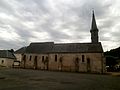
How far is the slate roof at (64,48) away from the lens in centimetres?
4225

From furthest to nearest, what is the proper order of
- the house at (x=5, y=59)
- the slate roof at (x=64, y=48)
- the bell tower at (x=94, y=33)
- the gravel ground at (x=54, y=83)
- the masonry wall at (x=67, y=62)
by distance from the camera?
the house at (x=5, y=59) < the bell tower at (x=94, y=33) < the slate roof at (x=64, y=48) < the masonry wall at (x=67, y=62) < the gravel ground at (x=54, y=83)

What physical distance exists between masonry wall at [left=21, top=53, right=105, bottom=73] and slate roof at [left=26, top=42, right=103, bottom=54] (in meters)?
1.23

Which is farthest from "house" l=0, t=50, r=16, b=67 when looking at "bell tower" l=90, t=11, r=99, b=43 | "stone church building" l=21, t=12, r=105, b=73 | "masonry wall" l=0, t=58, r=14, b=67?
"bell tower" l=90, t=11, r=99, b=43

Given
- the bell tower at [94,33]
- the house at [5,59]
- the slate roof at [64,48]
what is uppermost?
the bell tower at [94,33]

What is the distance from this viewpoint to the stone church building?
40719mm

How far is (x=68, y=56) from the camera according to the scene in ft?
144

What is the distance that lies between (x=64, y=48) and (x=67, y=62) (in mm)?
5145

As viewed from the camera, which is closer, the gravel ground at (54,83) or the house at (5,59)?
the gravel ground at (54,83)

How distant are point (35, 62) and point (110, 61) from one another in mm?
36020

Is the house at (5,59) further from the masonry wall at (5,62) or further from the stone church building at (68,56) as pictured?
the stone church building at (68,56)

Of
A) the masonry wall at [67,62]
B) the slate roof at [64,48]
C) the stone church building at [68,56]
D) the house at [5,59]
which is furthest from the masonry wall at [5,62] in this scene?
the slate roof at [64,48]

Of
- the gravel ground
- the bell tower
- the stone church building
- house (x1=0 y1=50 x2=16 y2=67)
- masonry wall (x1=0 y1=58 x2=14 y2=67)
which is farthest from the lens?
house (x1=0 y1=50 x2=16 y2=67)

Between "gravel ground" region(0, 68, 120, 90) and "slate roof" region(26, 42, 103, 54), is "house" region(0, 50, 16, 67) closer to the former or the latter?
"slate roof" region(26, 42, 103, 54)

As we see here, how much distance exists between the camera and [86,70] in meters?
40.8
